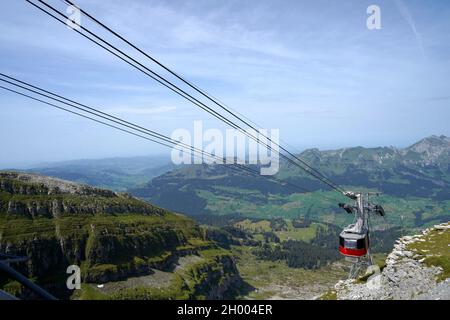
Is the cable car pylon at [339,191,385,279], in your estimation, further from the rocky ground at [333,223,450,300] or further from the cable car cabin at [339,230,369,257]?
the rocky ground at [333,223,450,300]

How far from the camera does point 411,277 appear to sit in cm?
2853

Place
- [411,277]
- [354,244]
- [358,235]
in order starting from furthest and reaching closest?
[358,235]
[354,244]
[411,277]

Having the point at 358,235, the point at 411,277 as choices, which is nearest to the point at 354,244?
the point at 358,235

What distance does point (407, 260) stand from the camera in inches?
1261

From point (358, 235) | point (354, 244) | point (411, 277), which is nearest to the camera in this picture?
point (411, 277)

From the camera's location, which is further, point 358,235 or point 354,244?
point 358,235

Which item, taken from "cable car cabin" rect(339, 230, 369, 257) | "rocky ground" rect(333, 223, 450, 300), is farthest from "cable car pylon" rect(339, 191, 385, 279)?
"rocky ground" rect(333, 223, 450, 300)

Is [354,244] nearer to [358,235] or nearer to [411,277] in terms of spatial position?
[358,235]

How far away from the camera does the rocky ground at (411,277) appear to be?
25867 millimetres

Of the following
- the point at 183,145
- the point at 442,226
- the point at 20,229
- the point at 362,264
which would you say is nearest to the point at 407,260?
the point at 362,264

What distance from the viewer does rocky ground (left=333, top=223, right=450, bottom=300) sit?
25867mm

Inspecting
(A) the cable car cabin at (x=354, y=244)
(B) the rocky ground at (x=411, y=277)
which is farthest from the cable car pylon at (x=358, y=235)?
(B) the rocky ground at (x=411, y=277)
